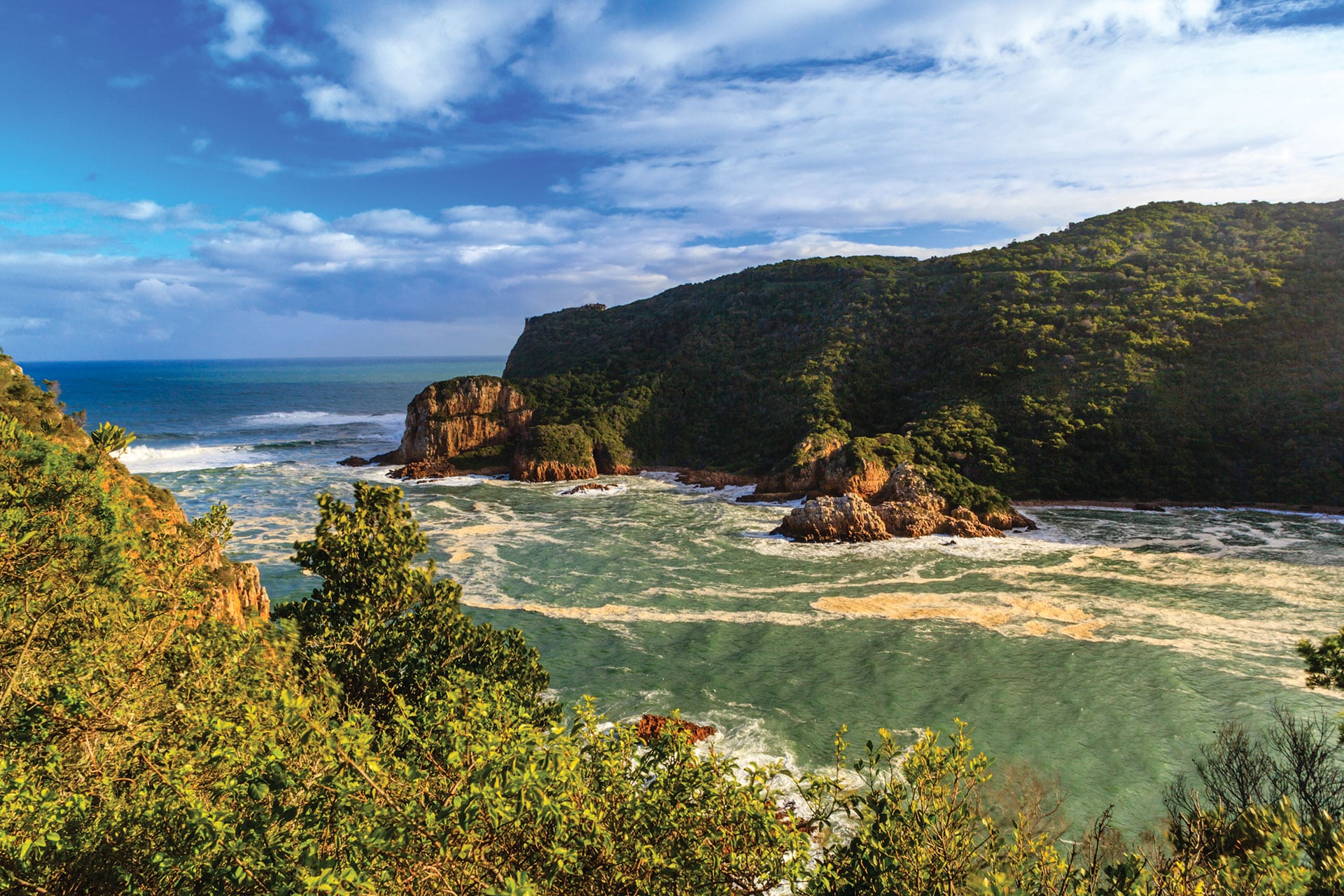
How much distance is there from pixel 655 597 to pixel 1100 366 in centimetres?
5560

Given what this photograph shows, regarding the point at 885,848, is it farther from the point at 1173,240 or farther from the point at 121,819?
the point at 1173,240

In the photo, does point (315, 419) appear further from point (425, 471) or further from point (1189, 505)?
point (1189, 505)

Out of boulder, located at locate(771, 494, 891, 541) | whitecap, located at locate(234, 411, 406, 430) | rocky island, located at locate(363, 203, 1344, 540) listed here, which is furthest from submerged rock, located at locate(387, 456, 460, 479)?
whitecap, located at locate(234, 411, 406, 430)

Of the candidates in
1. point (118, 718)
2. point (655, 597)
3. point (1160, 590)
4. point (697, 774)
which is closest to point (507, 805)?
point (697, 774)

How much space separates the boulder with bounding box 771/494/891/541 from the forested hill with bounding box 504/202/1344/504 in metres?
14.7

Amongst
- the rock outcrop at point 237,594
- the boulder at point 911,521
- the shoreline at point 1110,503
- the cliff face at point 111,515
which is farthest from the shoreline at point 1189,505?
the cliff face at point 111,515

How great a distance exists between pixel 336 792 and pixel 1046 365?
257ft

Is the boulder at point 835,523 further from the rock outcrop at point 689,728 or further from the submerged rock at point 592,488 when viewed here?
the rock outcrop at point 689,728

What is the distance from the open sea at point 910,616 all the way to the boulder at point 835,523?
1.53 meters

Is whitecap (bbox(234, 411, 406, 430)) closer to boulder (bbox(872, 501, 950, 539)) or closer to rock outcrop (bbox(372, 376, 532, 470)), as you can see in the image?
rock outcrop (bbox(372, 376, 532, 470))

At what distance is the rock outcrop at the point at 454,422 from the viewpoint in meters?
80.7

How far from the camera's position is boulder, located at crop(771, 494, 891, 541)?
50.6 metres

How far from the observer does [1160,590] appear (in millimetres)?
39219

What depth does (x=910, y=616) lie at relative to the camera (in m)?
36.1
